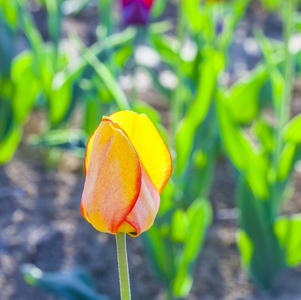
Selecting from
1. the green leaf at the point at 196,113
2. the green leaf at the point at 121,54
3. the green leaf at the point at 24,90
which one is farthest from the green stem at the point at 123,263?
the green leaf at the point at 24,90

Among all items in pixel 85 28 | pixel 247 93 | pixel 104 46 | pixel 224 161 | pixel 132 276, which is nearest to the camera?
pixel 132 276

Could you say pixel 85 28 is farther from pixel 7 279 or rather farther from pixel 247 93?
pixel 7 279

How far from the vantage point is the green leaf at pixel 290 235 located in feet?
4.08

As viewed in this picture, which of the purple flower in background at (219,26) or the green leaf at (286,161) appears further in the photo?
the purple flower in background at (219,26)

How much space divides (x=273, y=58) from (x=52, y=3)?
2.23 feet

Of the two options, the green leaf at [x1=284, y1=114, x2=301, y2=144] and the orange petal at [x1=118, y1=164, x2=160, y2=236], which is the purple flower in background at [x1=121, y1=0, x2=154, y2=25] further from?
the orange petal at [x1=118, y1=164, x2=160, y2=236]

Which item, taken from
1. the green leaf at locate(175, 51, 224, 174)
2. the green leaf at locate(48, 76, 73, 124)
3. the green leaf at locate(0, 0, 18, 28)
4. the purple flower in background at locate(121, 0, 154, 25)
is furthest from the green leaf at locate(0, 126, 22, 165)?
the green leaf at locate(175, 51, 224, 174)

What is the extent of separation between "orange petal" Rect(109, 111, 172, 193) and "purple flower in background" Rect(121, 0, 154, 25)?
0.98m

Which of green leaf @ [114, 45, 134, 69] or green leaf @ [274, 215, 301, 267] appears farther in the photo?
green leaf @ [114, 45, 134, 69]

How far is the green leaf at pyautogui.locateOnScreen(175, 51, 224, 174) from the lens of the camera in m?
1.20

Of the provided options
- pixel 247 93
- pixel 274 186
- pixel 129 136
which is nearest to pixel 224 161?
pixel 247 93

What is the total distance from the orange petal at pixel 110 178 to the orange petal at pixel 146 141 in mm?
22

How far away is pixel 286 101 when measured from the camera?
1.32 m

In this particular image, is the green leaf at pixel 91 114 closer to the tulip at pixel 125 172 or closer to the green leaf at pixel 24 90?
the green leaf at pixel 24 90
